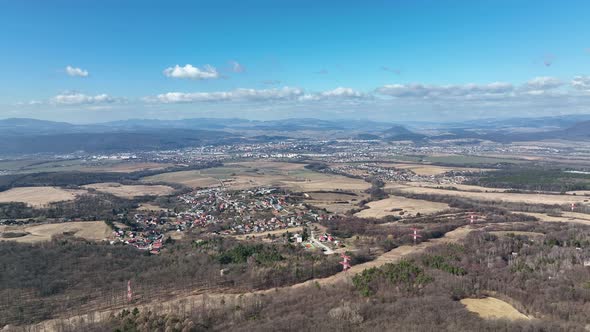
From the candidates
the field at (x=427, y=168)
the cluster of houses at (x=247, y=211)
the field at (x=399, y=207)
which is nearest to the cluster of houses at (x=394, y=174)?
the field at (x=427, y=168)

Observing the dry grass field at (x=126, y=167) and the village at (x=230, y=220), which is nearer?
the village at (x=230, y=220)

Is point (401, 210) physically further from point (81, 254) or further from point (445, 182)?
point (81, 254)

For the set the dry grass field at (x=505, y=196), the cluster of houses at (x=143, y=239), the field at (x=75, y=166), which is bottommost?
the cluster of houses at (x=143, y=239)

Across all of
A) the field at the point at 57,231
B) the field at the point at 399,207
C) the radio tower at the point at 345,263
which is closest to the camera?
the radio tower at the point at 345,263

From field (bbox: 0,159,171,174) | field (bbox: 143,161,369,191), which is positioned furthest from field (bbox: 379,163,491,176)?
field (bbox: 0,159,171,174)

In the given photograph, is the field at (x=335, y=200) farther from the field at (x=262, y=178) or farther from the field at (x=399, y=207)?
the field at (x=262, y=178)

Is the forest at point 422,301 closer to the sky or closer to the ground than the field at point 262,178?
closer to the sky

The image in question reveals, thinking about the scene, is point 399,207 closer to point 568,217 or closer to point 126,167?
point 568,217

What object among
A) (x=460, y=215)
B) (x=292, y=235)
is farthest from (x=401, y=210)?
(x=292, y=235)
